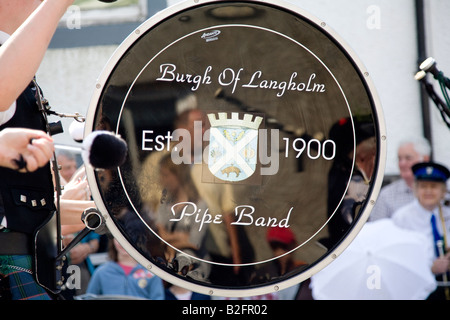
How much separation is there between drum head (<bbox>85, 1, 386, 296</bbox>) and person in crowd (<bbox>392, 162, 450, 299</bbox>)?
7.09 ft

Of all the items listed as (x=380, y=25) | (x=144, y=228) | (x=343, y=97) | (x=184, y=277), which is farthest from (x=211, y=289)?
(x=380, y=25)

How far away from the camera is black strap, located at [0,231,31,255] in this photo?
1.74 metres

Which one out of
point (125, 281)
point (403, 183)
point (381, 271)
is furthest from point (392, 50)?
point (125, 281)

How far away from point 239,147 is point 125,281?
6.71 feet

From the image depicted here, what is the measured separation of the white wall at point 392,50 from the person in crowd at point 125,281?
4.62 ft

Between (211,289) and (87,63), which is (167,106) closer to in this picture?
(211,289)

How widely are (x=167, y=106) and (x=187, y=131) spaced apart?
3.5 inches

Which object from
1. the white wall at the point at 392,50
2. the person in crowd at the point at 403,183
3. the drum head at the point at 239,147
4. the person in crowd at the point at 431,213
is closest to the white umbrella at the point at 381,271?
the person in crowd at the point at 431,213

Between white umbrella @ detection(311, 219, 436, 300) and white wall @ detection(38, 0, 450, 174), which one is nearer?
white umbrella @ detection(311, 219, 436, 300)

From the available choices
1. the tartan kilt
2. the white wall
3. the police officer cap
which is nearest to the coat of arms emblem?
the tartan kilt

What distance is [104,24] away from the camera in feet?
14.8

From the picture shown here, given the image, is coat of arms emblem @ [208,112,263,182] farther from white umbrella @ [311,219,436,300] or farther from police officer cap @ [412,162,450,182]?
police officer cap @ [412,162,450,182]
